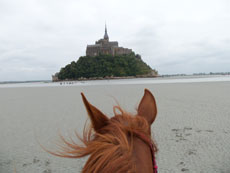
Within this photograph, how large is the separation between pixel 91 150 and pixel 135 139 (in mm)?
225

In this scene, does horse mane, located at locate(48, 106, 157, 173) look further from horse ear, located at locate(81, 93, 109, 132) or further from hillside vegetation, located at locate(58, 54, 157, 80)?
hillside vegetation, located at locate(58, 54, 157, 80)

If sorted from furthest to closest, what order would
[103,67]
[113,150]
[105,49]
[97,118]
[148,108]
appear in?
[105,49] < [103,67] < [148,108] < [97,118] < [113,150]

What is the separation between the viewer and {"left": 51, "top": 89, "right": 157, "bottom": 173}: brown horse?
0.75 m

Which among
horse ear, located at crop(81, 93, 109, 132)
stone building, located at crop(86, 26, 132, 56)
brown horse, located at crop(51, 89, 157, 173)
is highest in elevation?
stone building, located at crop(86, 26, 132, 56)

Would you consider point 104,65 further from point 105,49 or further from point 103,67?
point 105,49

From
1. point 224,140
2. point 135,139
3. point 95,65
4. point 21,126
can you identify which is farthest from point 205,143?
point 95,65

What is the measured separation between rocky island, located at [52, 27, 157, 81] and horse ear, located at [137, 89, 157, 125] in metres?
96.8

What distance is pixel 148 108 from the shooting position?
1.23 meters

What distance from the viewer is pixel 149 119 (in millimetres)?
1195

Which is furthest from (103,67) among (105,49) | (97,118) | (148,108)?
(97,118)

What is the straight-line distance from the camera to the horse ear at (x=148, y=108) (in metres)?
1.20

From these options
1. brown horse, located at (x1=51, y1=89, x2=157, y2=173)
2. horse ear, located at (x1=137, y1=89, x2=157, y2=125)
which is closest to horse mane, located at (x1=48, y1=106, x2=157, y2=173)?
brown horse, located at (x1=51, y1=89, x2=157, y2=173)

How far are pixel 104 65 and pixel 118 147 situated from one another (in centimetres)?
9880

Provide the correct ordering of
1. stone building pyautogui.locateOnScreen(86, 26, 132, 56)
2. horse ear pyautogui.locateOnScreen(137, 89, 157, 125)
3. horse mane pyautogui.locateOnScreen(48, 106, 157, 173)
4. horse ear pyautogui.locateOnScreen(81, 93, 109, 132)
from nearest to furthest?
horse mane pyautogui.locateOnScreen(48, 106, 157, 173), horse ear pyautogui.locateOnScreen(81, 93, 109, 132), horse ear pyautogui.locateOnScreen(137, 89, 157, 125), stone building pyautogui.locateOnScreen(86, 26, 132, 56)
